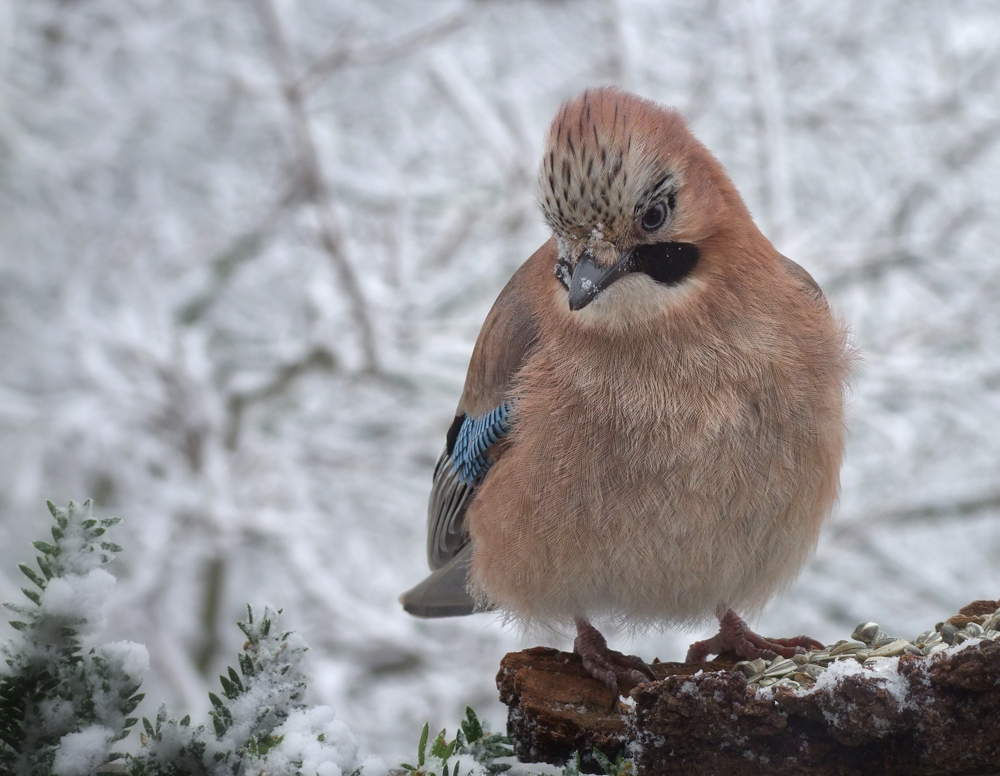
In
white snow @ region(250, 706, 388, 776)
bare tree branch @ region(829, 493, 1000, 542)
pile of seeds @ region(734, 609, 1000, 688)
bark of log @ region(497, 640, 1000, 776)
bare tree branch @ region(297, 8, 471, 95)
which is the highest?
bare tree branch @ region(297, 8, 471, 95)

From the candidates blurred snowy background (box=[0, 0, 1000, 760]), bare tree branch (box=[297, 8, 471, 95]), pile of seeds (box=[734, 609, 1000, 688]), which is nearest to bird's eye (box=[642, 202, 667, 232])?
pile of seeds (box=[734, 609, 1000, 688])

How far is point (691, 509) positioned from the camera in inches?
92.5

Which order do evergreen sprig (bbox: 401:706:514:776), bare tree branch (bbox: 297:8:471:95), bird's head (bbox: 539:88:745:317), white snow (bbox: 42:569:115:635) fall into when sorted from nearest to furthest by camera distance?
1. white snow (bbox: 42:569:115:635)
2. evergreen sprig (bbox: 401:706:514:776)
3. bird's head (bbox: 539:88:745:317)
4. bare tree branch (bbox: 297:8:471:95)

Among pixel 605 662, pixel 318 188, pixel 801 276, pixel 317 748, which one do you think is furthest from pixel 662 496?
pixel 318 188

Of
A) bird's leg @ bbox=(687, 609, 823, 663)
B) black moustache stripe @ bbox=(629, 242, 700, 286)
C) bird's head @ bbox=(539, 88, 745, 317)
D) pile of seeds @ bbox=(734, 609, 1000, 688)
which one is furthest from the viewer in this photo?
bird's leg @ bbox=(687, 609, 823, 663)

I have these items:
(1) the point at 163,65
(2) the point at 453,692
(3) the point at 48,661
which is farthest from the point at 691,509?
(1) the point at 163,65

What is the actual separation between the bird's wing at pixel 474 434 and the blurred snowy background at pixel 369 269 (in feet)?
12.0

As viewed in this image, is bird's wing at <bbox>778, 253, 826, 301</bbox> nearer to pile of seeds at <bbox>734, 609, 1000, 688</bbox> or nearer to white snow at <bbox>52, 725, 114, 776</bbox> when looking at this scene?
pile of seeds at <bbox>734, 609, 1000, 688</bbox>

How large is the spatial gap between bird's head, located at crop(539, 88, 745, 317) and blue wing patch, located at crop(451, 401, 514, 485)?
1.33 feet

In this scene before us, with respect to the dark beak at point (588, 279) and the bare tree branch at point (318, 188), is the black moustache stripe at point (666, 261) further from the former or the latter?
the bare tree branch at point (318, 188)

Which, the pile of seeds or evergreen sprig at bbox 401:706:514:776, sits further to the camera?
the pile of seeds

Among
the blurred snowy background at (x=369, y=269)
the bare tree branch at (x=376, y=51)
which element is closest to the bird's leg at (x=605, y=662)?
the blurred snowy background at (x=369, y=269)

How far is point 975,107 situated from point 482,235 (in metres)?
3.62

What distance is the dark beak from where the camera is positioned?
225cm
